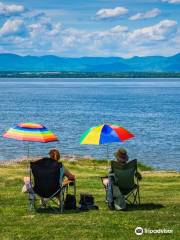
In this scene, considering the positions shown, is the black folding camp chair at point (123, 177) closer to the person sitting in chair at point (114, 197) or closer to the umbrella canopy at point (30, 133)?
the person sitting in chair at point (114, 197)

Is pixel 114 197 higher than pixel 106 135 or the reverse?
the reverse

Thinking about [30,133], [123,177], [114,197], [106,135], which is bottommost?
[114,197]

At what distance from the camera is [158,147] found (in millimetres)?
51594

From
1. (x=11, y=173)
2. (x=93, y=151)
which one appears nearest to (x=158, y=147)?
(x=93, y=151)

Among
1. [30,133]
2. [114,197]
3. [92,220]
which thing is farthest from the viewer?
[30,133]

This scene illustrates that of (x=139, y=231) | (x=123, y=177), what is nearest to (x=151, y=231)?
(x=139, y=231)

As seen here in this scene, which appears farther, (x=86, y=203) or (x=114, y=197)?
(x=86, y=203)

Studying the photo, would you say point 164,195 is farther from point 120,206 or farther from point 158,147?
point 158,147

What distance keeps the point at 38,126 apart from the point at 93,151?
32961 mm

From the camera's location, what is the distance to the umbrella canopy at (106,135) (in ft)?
50.1

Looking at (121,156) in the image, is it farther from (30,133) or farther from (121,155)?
(30,133)

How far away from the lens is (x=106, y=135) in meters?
15.5

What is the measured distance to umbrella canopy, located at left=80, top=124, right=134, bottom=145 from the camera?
601 inches

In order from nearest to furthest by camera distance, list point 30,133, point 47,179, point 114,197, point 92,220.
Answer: point 92,220 < point 47,179 < point 114,197 < point 30,133
